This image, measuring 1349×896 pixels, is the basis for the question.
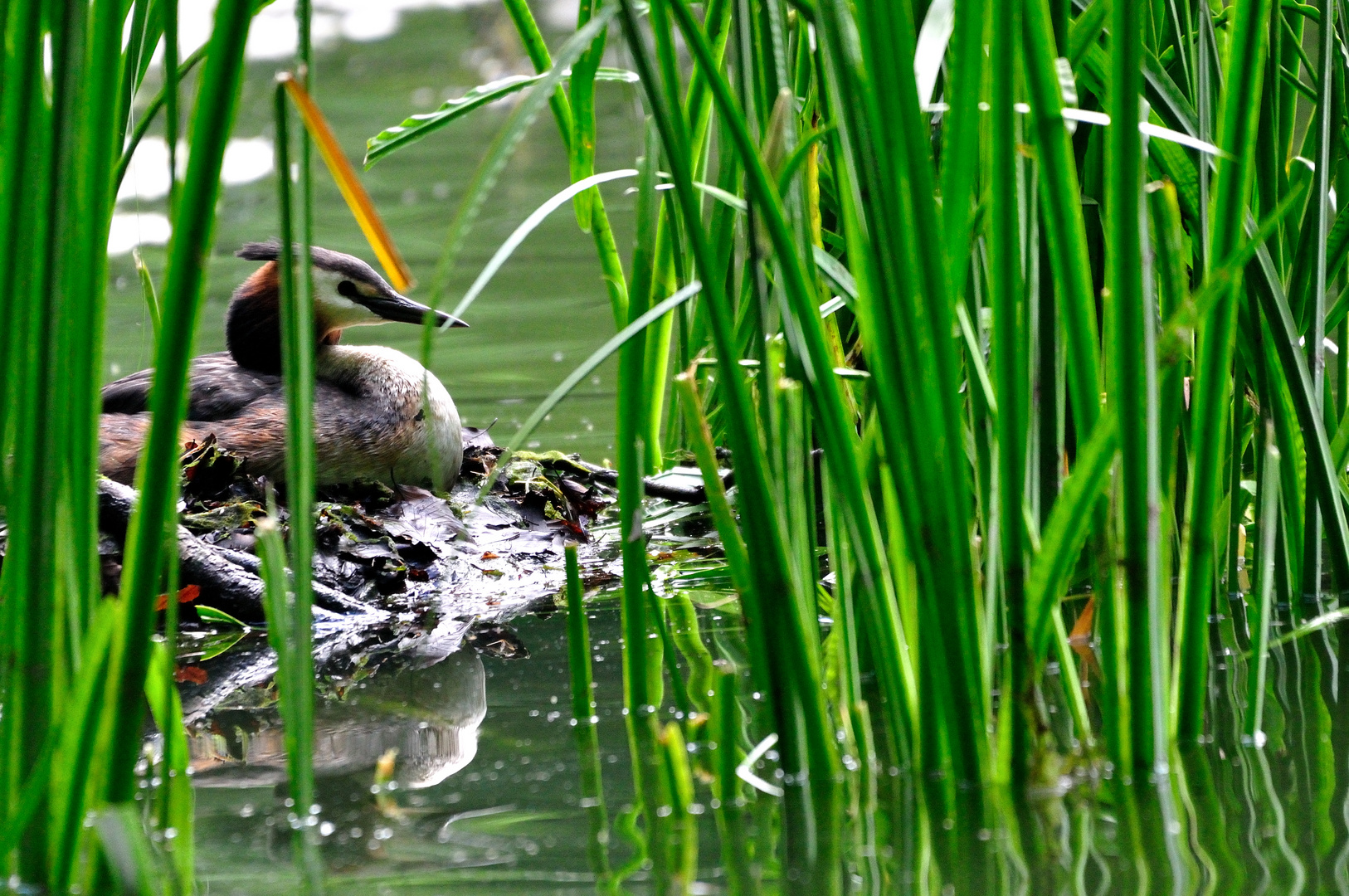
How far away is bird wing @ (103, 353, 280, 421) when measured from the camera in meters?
3.21

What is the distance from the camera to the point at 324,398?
329 centimetres

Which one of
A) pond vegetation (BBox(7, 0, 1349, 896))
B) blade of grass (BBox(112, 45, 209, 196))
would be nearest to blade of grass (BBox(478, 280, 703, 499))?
pond vegetation (BBox(7, 0, 1349, 896))

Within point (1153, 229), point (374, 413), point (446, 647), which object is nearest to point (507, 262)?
point (374, 413)

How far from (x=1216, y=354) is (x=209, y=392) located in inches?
96.2

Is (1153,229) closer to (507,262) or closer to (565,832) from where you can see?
(565,832)

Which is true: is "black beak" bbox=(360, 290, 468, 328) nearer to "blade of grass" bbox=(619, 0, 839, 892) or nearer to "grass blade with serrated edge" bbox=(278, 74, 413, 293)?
"blade of grass" bbox=(619, 0, 839, 892)

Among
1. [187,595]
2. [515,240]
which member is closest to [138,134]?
[515,240]

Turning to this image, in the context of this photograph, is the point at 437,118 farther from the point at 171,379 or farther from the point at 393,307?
the point at 393,307

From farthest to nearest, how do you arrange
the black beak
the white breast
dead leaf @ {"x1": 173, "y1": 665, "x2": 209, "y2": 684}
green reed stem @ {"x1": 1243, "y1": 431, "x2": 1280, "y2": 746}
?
the black beak
the white breast
dead leaf @ {"x1": 173, "y1": 665, "x2": 209, "y2": 684}
green reed stem @ {"x1": 1243, "y1": 431, "x2": 1280, "y2": 746}

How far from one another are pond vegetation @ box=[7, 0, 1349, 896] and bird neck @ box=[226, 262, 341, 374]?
1.67m

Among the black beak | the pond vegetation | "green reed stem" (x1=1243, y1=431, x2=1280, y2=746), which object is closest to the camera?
the pond vegetation

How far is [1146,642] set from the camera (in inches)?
52.2

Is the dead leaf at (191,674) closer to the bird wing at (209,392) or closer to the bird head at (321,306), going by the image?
the bird wing at (209,392)

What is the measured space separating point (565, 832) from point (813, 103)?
37.7 inches
